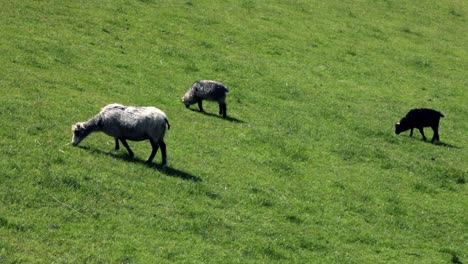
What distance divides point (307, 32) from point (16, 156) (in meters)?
28.9

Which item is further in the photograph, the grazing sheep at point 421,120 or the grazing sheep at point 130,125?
the grazing sheep at point 421,120

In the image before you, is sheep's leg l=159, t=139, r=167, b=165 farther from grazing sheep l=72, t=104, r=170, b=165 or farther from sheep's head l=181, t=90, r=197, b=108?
sheep's head l=181, t=90, r=197, b=108

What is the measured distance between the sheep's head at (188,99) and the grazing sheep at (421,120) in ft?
28.0

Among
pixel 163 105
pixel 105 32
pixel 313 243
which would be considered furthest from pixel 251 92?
pixel 313 243

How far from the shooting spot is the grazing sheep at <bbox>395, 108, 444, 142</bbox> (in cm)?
3331

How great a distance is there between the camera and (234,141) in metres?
28.2

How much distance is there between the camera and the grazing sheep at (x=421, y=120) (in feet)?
109

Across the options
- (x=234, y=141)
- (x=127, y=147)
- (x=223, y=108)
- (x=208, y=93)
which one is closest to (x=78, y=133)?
(x=127, y=147)

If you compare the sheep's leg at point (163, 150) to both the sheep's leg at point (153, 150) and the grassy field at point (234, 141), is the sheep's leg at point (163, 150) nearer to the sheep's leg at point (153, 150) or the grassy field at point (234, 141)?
the sheep's leg at point (153, 150)

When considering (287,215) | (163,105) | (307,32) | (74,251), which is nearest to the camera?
(74,251)

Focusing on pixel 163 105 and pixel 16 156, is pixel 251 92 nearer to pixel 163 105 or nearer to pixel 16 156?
pixel 163 105

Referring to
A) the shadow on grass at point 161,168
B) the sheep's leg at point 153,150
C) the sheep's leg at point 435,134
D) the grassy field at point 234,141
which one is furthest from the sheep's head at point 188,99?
the sheep's leg at point 435,134

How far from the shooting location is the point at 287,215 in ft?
73.9

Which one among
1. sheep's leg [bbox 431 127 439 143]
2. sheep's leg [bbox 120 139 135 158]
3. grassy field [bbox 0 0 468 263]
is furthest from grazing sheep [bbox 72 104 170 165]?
sheep's leg [bbox 431 127 439 143]
